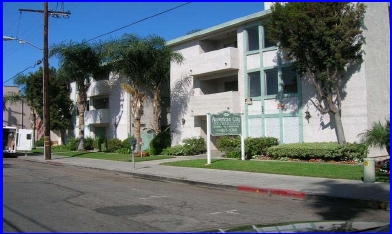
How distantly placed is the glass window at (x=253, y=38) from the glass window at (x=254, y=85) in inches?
59.8

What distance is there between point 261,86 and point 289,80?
1.78 m

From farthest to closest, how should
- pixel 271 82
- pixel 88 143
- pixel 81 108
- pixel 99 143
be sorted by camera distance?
pixel 88 143 < pixel 81 108 < pixel 99 143 < pixel 271 82

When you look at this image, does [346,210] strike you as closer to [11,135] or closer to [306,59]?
[306,59]

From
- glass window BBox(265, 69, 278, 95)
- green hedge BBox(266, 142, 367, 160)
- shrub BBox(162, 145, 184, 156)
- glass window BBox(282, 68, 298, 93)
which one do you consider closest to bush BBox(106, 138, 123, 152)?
shrub BBox(162, 145, 184, 156)

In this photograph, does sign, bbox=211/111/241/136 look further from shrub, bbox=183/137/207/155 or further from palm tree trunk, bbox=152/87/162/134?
palm tree trunk, bbox=152/87/162/134

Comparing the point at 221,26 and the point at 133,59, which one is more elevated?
the point at 221,26

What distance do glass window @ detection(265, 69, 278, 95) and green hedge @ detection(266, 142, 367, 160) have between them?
4108 mm

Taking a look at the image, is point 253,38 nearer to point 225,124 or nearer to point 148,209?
point 225,124

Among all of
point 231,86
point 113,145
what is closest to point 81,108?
point 113,145

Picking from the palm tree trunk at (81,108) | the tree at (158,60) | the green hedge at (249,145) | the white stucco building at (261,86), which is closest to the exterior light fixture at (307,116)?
the white stucco building at (261,86)

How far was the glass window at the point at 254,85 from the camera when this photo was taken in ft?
80.5

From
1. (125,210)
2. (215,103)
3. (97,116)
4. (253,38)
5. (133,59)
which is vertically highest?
(253,38)

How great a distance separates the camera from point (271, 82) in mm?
23797

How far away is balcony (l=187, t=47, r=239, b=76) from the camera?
2481 centimetres
